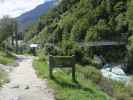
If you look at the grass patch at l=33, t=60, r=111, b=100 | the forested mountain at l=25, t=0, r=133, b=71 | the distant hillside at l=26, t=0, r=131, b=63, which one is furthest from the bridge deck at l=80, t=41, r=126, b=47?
the grass patch at l=33, t=60, r=111, b=100

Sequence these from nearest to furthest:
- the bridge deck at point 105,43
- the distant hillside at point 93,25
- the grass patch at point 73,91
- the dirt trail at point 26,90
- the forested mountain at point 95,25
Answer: the dirt trail at point 26,90 < the grass patch at point 73,91 < the bridge deck at point 105,43 < the forested mountain at point 95,25 < the distant hillside at point 93,25

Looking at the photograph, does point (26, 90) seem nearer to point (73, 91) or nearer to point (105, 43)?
point (73, 91)

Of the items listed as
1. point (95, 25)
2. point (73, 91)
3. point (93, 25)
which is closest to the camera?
point (73, 91)

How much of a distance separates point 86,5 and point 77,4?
13.3 metres

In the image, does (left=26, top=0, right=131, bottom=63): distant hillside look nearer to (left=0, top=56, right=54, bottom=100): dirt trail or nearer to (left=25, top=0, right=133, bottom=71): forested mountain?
(left=25, top=0, right=133, bottom=71): forested mountain

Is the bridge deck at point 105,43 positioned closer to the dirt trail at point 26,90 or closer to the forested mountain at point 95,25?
the forested mountain at point 95,25

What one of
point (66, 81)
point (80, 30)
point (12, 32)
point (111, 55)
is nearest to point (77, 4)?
point (80, 30)

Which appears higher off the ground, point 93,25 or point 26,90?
point 93,25

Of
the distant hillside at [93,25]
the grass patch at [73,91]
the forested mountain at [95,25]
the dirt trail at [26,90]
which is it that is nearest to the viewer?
the dirt trail at [26,90]

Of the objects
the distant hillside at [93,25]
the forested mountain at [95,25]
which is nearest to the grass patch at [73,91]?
the forested mountain at [95,25]

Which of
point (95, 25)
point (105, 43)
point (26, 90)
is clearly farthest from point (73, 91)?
point (95, 25)

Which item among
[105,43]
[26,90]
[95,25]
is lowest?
[105,43]

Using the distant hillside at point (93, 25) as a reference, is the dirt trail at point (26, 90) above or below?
below

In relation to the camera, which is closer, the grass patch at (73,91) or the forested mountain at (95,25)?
the grass patch at (73,91)
